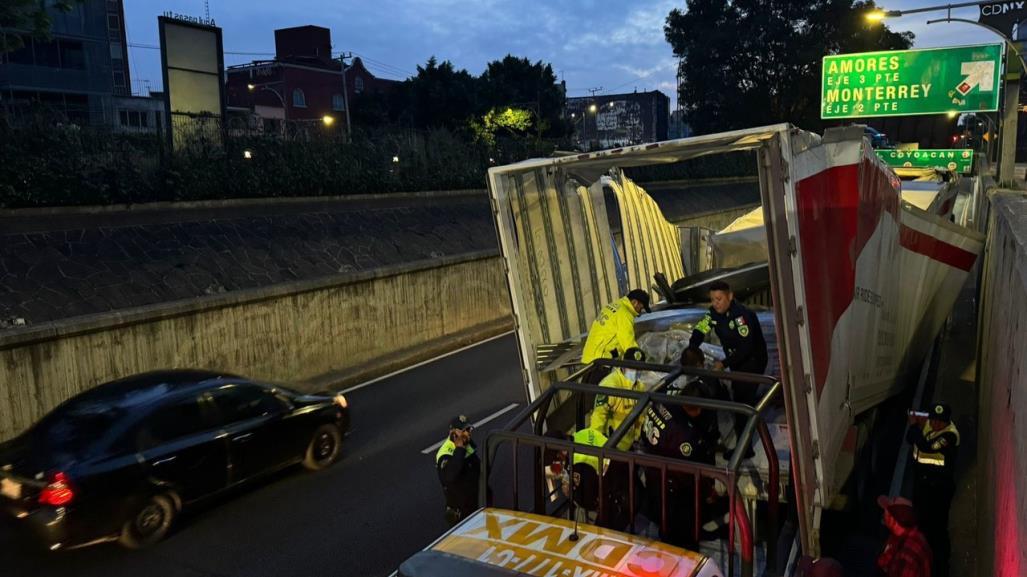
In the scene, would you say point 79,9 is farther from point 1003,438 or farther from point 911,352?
point 1003,438

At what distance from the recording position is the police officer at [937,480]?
20.3ft

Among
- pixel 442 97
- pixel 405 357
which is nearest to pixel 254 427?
pixel 405 357

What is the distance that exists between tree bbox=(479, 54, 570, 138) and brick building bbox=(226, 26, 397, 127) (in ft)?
64.8

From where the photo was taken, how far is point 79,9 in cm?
3666

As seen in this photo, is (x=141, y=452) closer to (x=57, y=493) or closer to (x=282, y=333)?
(x=57, y=493)

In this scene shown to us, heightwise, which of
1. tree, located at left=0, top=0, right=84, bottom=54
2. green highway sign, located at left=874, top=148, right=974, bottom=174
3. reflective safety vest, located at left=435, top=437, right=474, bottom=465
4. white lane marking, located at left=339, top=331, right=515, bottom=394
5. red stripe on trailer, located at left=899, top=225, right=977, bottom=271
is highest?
tree, located at left=0, top=0, right=84, bottom=54

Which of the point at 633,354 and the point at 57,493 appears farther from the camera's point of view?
the point at 633,354

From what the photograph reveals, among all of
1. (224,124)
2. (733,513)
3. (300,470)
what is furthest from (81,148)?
(733,513)

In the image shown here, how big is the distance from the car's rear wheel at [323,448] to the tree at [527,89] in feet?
136

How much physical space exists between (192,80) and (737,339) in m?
17.7

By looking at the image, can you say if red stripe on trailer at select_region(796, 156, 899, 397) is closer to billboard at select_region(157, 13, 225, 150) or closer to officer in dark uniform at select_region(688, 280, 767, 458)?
officer in dark uniform at select_region(688, 280, 767, 458)

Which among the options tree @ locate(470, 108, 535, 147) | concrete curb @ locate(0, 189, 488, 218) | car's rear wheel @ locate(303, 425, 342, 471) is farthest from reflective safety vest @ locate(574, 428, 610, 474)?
tree @ locate(470, 108, 535, 147)

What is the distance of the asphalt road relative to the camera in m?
6.77

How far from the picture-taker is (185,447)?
7562 mm
